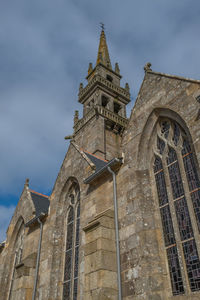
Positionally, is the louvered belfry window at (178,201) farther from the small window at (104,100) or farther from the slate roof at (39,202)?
the small window at (104,100)

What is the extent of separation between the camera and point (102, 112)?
72.4 feet

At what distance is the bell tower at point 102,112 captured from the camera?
20.7m

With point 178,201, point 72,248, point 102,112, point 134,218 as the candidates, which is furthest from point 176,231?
→ point 102,112

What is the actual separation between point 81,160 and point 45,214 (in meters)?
3.09

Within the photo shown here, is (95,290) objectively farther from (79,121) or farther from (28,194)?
(79,121)

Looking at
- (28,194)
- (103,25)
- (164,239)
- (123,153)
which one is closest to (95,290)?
(164,239)

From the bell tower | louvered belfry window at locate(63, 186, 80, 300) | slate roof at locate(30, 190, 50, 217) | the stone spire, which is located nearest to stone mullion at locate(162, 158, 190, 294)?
louvered belfry window at locate(63, 186, 80, 300)

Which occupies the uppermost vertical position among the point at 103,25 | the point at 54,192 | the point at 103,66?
the point at 103,25

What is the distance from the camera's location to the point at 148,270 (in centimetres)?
687

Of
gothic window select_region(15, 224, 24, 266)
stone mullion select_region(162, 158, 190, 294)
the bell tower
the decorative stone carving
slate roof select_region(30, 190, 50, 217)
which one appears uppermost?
the bell tower

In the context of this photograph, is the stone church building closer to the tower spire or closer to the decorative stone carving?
the decorative stone carving

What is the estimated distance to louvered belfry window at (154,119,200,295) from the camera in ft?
21.3

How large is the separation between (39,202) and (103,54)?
20418 mm

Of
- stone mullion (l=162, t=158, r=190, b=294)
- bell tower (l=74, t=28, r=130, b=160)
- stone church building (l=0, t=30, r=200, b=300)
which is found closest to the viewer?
stone mullion (l=162, t=158, r=190, b=294)
